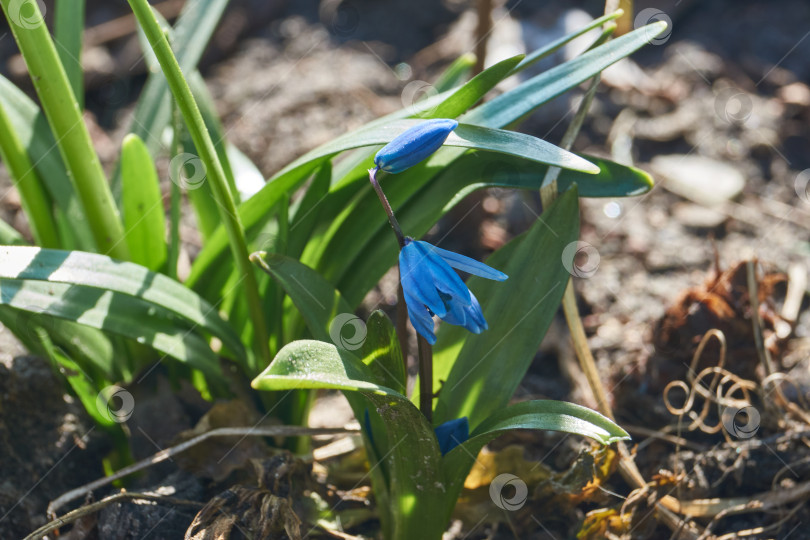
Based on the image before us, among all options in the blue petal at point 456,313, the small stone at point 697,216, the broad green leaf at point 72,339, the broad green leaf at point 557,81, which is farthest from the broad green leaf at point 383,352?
the small stone at point 697,216

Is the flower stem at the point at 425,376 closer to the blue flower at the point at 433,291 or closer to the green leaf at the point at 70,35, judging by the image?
the blue flower at the point at 433,291

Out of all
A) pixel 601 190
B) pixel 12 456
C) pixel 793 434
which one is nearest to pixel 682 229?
pixel 793 434

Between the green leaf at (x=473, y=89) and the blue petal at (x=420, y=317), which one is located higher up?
the green leaf at (x=473, y=89)

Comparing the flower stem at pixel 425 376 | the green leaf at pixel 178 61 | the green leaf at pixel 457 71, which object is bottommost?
the flower stem at pixel 425 376

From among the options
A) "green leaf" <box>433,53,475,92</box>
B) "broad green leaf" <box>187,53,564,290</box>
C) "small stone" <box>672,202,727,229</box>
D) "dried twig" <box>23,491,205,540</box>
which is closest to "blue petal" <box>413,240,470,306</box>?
"broad green leaf" <box>187,53,564,290</box>

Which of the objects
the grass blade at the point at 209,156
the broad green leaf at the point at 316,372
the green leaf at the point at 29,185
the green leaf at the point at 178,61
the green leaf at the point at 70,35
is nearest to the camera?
the broad green leaf at the point at 316,372
